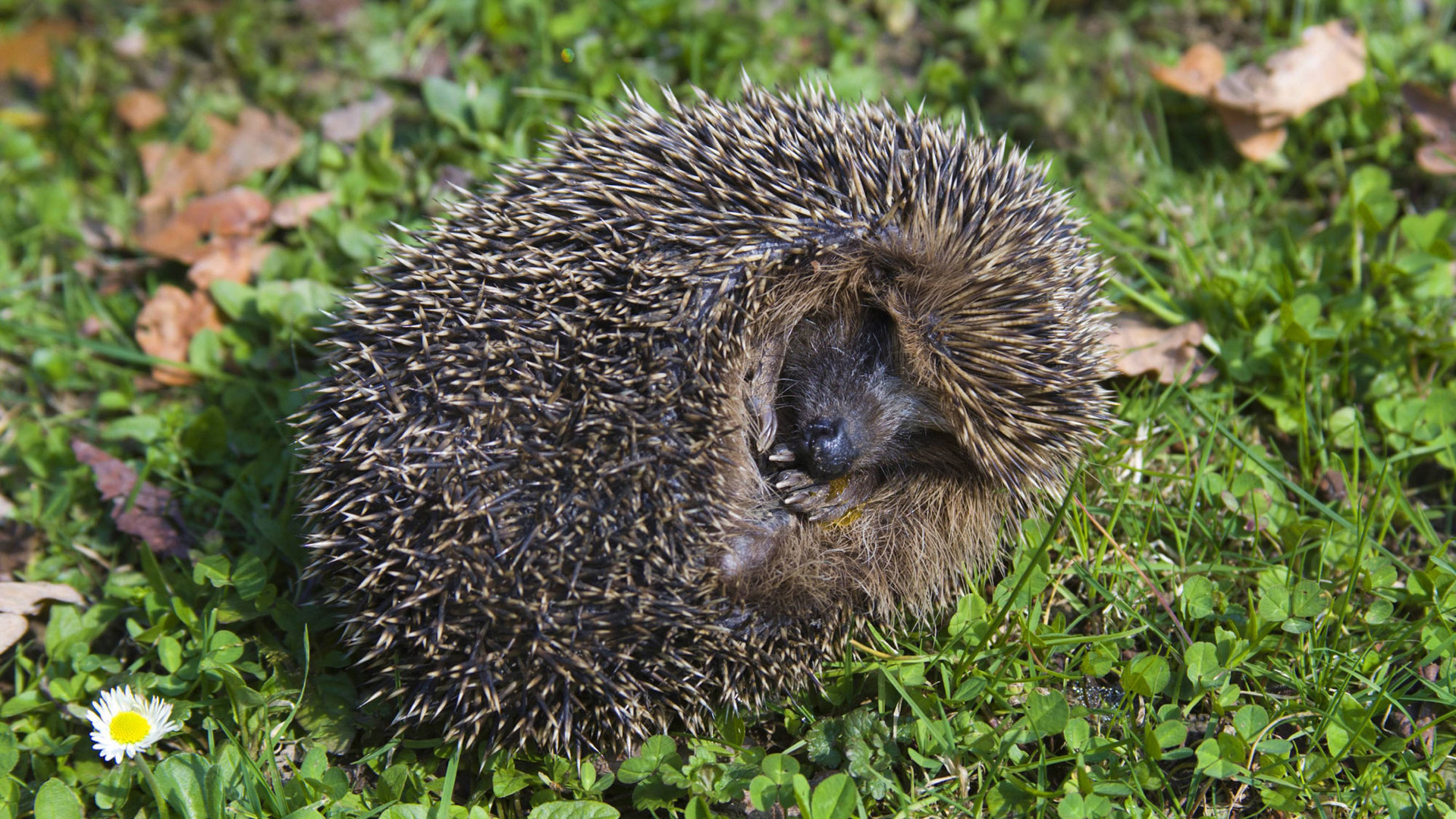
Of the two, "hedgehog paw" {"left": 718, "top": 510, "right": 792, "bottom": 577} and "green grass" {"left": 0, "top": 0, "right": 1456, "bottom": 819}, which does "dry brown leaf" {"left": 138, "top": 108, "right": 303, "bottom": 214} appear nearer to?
"green grass" {"left": 0, "top": 0, "right": 1456, "bottom": 819}

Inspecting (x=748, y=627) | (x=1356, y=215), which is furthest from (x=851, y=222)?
(x=1356, y=215)

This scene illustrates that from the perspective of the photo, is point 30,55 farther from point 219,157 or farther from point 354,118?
point 354,118

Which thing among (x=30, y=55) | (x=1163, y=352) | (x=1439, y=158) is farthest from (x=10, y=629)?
(x=1439, y=158)

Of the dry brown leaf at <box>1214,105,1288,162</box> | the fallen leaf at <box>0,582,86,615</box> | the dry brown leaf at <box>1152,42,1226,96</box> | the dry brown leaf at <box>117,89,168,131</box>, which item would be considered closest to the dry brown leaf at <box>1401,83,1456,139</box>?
the dry brown leaf at <box>1214,105,1288,162</box>

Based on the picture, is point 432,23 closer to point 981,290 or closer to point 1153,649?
point 981,290

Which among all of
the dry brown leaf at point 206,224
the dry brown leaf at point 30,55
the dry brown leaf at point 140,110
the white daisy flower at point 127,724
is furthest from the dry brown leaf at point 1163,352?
the dry brown leaf at point 30,55

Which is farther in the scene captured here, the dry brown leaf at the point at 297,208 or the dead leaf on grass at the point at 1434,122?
the dry brown leaf at the point at 297,208

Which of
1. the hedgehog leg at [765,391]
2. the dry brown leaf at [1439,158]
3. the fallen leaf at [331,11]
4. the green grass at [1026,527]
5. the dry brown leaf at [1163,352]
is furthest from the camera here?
the fallen leaf at [331,11]

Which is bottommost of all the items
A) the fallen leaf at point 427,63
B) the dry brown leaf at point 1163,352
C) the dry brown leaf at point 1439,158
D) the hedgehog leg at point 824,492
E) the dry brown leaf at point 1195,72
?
the hedgehog leg at point 824,492

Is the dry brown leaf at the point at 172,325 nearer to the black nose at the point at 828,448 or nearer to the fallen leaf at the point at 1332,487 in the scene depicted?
the black nose at the point at 828,448
